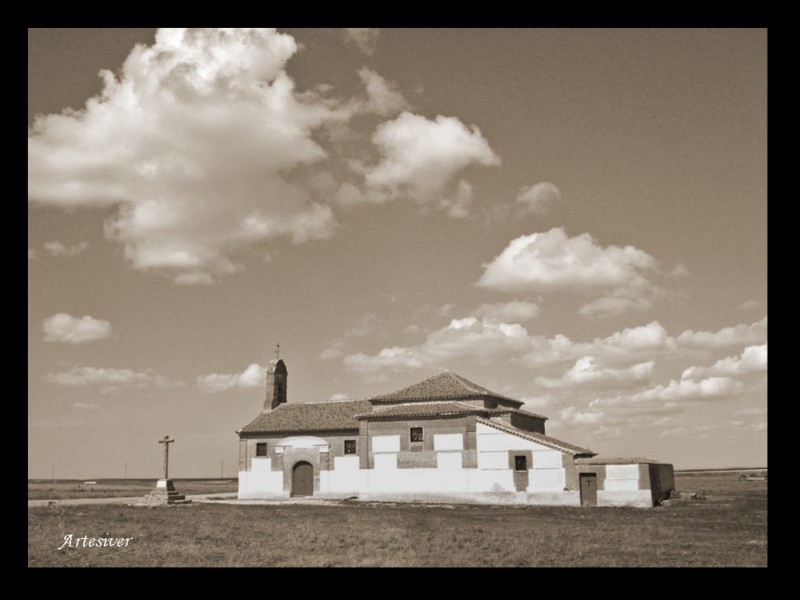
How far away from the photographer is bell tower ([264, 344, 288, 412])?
4562 cm

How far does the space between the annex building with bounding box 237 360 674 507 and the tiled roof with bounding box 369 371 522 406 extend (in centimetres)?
6

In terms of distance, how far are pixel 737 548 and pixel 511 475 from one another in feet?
58.0

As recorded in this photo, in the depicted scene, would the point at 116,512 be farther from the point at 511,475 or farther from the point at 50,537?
the point at 511,475

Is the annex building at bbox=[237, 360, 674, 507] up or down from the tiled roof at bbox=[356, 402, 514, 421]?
down

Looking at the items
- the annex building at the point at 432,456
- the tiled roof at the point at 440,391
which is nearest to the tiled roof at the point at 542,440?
the annex building at the point at 432,456

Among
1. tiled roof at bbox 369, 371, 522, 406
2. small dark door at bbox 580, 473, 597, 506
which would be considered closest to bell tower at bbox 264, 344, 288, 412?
tiled roof at bbox 369, 371, 522, 406

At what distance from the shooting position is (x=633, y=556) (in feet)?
49.9

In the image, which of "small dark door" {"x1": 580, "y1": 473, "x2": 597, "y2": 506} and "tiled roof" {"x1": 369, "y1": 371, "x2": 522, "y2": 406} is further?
"tiled roof" {"x1": 369, "y1": 371, "x2": 522, "y2": 406}

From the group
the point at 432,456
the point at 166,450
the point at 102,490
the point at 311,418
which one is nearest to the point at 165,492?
the point at 166,450

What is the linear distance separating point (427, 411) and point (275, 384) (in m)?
13.9

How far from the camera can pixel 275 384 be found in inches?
1813

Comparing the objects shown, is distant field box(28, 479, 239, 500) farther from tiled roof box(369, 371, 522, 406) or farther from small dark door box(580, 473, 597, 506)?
small dark door box(580, 473, 597, 506)
